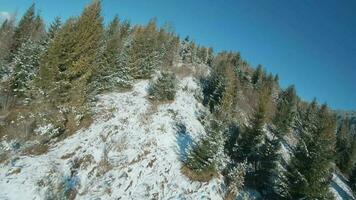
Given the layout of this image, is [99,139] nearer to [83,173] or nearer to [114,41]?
[83,173]

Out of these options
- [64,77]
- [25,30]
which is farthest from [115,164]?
[25,30]

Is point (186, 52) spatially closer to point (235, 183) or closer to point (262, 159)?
point (262, 159)

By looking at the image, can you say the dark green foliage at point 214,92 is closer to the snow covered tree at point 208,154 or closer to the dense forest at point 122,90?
the dense forest at point 122,90

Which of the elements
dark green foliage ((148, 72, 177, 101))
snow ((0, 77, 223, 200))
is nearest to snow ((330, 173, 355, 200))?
snow ((0, 77, 223, 200))

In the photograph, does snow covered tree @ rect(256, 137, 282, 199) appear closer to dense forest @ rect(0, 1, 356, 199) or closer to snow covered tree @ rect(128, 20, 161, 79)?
dense forest @ rect(0, 1, 356, 199)

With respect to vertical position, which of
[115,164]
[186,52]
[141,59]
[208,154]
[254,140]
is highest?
[186,52]

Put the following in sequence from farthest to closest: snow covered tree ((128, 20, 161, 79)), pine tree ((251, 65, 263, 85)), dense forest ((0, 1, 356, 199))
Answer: pine tree ((251, 65, 263, 85)) < snow covered tree ((128, 20, 161, 79)) < dense forest ((0, 1, 356, 199))

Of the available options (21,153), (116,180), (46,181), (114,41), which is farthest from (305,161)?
→ (114,41)
